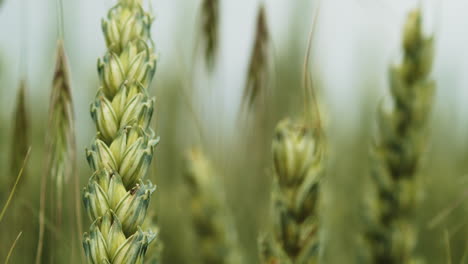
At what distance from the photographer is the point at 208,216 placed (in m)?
1.19

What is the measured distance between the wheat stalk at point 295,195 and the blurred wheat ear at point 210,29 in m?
0.25

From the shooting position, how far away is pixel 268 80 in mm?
999

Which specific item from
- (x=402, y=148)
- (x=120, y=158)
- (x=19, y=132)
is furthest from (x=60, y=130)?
(x=402, y=148)

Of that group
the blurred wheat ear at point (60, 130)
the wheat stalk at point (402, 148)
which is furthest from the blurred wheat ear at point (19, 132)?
the wheat stalk at point (402, 148)

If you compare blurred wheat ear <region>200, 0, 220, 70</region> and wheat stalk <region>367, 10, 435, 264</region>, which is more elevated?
blurred wheat ear <region>200, 0, 220, 70</region>

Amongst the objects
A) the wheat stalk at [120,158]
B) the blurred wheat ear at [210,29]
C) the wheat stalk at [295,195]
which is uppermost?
the blurred wheat ear at [210,29]

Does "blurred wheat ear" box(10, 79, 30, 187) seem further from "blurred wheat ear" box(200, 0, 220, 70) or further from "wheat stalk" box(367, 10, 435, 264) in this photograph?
"wheat stalk" box(367, 10, 435, 264)

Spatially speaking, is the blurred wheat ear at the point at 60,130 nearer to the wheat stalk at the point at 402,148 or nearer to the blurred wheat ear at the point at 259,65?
the blurred wheat ear at the point at 259,65

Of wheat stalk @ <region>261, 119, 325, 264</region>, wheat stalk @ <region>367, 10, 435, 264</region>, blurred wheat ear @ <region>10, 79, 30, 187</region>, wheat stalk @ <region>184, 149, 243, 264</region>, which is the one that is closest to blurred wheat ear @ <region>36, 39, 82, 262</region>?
blurred wheat ear @ <region>10, 79, 30, 187</region>

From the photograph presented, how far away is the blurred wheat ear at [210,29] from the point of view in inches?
40.8

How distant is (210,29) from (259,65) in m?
0.14

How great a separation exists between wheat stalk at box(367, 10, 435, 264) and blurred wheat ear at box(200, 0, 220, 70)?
13.1 inches

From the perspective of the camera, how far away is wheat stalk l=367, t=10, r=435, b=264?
111 cm

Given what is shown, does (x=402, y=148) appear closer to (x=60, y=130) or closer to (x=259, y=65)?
(x=259, y=65)
